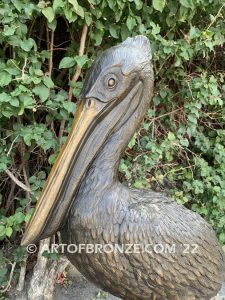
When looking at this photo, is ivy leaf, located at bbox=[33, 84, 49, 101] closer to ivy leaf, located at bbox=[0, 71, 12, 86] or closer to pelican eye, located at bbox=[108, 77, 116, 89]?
ivy leaf, located at bbox=[0, 71, 12, 86]

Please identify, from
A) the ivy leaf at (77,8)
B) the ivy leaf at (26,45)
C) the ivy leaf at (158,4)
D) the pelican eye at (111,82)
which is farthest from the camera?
the ivy leaf at (158,4)

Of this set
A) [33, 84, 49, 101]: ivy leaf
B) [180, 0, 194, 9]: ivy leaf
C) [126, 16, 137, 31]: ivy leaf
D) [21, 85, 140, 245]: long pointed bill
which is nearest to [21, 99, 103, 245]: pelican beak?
[21, 85, 140, 245]: long pointed bill

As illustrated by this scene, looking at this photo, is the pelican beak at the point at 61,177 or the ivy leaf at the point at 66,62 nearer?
the pelican beak at the point at 61,177

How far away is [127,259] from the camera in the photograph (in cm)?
141

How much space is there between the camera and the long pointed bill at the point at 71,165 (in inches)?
52.7

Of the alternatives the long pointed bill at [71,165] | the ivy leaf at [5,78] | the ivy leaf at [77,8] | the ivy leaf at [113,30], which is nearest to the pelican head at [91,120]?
the long pointed bill at [71,165]

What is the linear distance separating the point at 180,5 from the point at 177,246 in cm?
125

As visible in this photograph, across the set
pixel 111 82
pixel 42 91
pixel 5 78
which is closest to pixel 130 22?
pixel 42 91

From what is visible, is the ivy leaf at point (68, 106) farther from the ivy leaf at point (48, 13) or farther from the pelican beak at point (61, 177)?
the pelican beak at point (61, 177)

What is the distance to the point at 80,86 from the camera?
208cm

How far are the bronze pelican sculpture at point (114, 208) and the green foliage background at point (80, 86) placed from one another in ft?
1.86

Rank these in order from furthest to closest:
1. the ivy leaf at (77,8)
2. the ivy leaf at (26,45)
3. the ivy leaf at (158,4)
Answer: the ivy leaf at (158,4), the ivy leaf at (26,45), the ivy leaf at (77,8)

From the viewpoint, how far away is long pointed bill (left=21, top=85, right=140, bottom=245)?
4.39 ft

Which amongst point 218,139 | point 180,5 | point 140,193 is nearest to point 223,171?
point 218,139
